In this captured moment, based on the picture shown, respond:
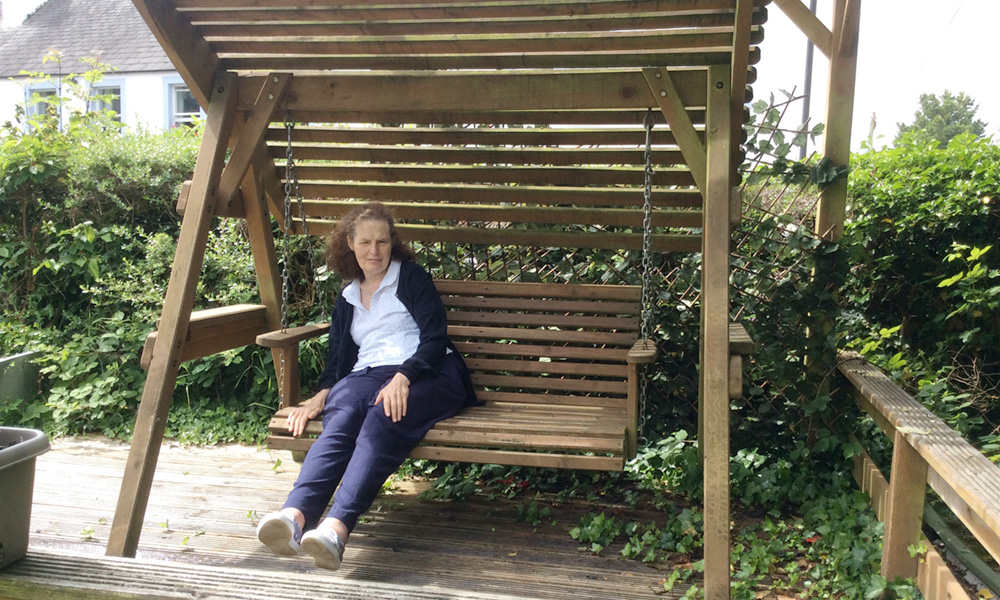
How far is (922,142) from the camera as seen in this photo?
15.8ft

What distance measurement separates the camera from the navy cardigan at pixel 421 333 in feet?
11.3

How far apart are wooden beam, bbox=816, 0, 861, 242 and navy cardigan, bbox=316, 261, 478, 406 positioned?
2.01m

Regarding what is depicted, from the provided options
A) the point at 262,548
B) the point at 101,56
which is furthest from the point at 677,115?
the point at 101,56

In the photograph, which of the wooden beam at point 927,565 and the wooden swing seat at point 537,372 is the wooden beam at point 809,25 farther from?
the wooden beam at point 927,565

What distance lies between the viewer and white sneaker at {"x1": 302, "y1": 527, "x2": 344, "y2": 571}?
8.76 feet

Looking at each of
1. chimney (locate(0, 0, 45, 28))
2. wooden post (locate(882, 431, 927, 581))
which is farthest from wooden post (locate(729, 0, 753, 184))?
chimney (locate(0, 0, 45, 28))

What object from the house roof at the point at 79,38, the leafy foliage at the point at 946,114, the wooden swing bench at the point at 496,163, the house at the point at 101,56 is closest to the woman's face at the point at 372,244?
the wooden swing bench at the point at 496,163

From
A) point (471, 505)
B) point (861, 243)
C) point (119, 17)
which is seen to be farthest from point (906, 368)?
point (119, 17)

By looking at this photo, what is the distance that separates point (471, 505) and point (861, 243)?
250 centimetres

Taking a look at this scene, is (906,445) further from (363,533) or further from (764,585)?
(363,533)

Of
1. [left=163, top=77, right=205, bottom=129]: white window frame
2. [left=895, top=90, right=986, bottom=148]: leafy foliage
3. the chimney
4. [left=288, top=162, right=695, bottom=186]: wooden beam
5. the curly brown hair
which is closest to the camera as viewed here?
the curly brown hair

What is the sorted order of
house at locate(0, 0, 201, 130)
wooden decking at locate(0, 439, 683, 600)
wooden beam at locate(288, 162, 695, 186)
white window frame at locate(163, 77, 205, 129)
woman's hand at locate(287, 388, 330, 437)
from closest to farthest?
wooden decking at locate(0, 439, 683, 600)
woman's hand at locate(287, 388, 330, 437)
wooden beam at locate(288, 162, 695, 186)
white window frame at locate(163, 77, 205, 129)
house at locate(0, 0, 201, 130)

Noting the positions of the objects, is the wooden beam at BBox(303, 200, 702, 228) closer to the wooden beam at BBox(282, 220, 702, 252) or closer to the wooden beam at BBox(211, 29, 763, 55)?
the wooden beam at BBox(282, 220, 702, 252)

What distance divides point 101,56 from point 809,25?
1462 centimetres
